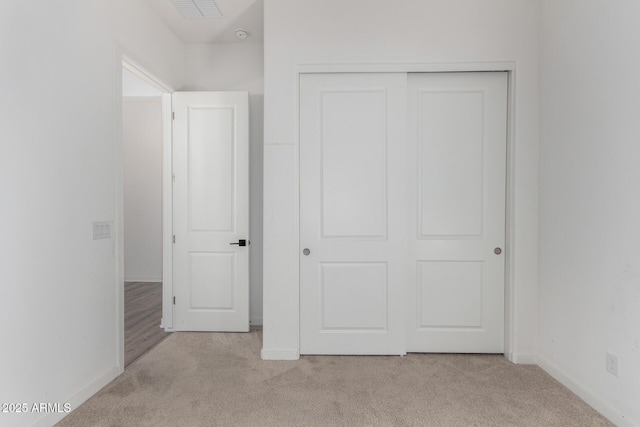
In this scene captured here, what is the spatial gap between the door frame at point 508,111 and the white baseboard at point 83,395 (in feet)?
4.62

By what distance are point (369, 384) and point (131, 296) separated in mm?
3763

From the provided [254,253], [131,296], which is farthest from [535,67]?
[131,296]

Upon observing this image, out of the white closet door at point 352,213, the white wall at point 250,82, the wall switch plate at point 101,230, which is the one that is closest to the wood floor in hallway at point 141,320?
the white wall at point 250,82

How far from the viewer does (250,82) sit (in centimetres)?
353

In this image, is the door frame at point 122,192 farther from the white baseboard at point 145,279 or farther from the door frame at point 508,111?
the white baseboard at point 145,279

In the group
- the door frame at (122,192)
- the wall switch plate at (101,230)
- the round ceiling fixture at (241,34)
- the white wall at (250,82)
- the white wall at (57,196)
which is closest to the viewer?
the white wall at (57,196)

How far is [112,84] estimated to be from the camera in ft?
7.84

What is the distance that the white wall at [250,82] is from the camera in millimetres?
3498

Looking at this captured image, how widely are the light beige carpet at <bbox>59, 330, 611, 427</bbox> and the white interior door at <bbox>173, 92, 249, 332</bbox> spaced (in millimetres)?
560

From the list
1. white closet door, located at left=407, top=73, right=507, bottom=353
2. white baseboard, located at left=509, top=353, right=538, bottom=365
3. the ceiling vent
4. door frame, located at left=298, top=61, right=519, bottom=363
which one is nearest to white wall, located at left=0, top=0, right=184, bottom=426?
the ceiling vent

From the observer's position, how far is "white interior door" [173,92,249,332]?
327 cm

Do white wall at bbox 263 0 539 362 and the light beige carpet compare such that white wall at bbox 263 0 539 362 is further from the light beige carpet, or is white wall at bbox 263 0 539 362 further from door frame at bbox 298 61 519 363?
the light beige carpet

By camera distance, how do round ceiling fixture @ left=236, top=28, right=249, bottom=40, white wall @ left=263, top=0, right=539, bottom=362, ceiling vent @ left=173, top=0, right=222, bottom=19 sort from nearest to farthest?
white wall @ left=263, top=0, right=539, bottom=362
ceiling vent @ left=173, top=0, right=222, bottom=19
round ceiling fixture @ left=236, top=28, right=249, bottom=40

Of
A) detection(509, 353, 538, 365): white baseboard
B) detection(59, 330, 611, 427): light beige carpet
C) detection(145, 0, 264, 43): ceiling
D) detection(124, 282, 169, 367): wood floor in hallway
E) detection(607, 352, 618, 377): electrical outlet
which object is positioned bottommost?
detection(124, 282, 169, 367): wood floor in hallway
